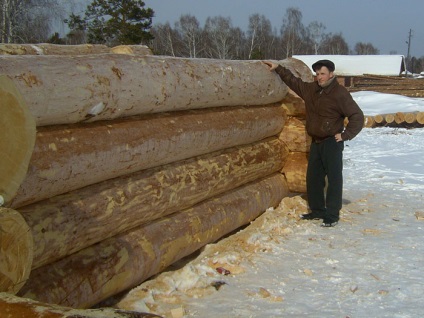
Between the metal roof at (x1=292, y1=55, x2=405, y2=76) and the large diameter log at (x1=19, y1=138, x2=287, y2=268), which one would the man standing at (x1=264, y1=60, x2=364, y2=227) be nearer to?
the large diameter log at (x1=19, y1=138, x2=287, y2=268)

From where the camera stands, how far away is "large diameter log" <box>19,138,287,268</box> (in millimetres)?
3092

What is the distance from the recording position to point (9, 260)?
91.5 inches

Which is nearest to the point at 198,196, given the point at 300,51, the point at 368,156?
the point at 368,156

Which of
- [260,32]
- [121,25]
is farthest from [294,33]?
[121,25]

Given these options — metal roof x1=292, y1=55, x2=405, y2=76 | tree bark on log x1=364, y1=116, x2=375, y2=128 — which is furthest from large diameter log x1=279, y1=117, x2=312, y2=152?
metal roof x1=292, y1=55, x2=405, y2=76

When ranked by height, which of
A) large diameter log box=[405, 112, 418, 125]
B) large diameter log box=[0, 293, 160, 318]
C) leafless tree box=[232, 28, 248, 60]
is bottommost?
large diameter log box=[405, 112, 418, 125]

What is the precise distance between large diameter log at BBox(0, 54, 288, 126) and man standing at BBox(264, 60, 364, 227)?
0.76 meters

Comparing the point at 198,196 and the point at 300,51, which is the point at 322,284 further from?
the point at 300,51

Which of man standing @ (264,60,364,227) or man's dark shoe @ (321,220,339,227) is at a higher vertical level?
man standing @ (264,60,364,227)

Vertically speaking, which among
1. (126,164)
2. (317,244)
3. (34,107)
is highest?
(34,107)

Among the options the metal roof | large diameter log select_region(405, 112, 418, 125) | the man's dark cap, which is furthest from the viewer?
the metal roof

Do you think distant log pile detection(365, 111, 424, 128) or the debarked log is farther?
distant log pile detection(365, 111, 424, 128)

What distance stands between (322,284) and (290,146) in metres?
2.81

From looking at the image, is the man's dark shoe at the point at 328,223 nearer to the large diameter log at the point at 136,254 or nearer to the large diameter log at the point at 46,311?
the large diameter log at the point at 136,254
